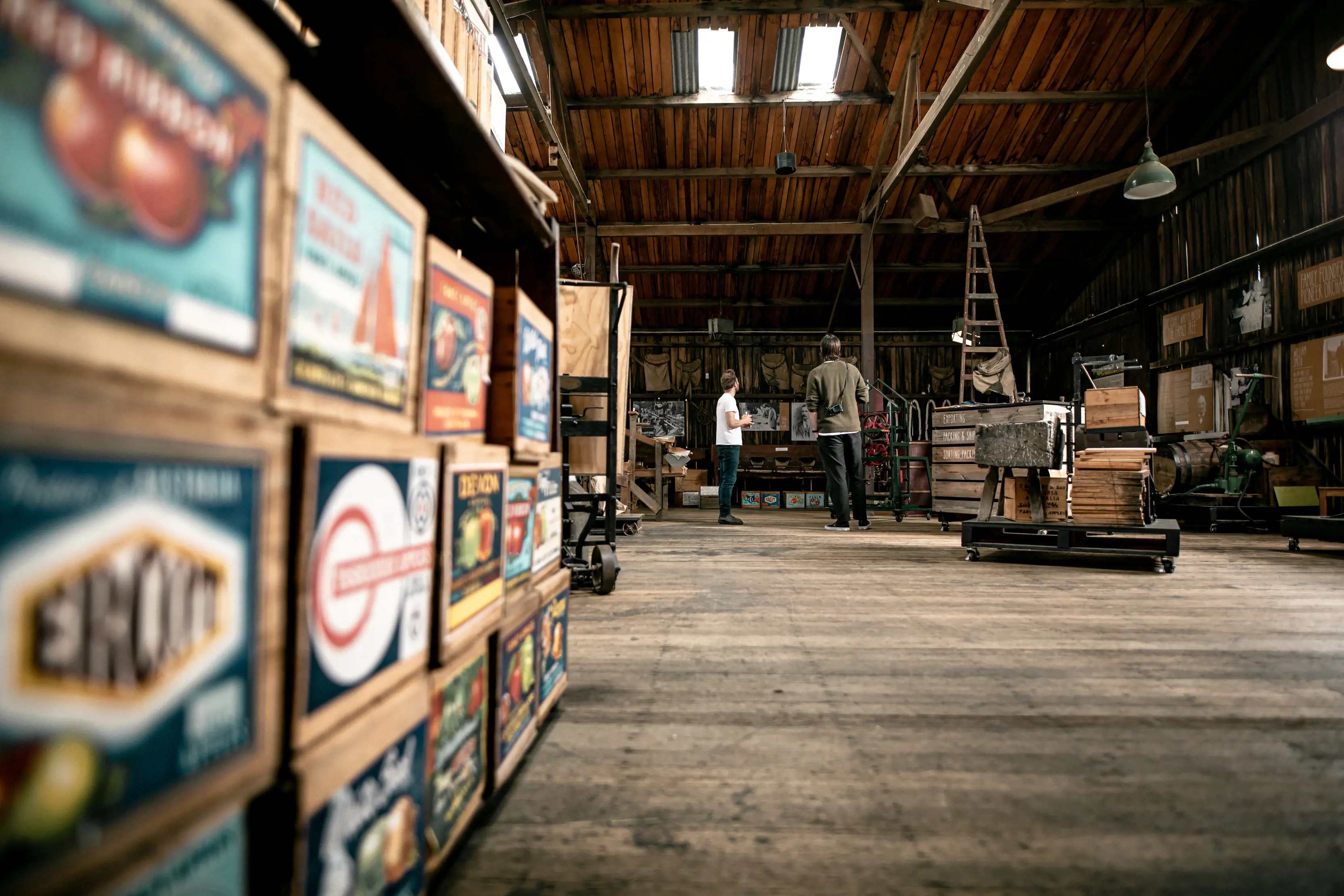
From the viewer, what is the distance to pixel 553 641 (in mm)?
1468

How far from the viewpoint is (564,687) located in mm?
1576

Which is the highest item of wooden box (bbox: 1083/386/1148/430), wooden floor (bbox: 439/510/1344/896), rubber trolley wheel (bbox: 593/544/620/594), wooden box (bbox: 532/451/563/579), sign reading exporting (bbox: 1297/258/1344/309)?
sign reading exporting (bbox: 1297/258/1344/309)

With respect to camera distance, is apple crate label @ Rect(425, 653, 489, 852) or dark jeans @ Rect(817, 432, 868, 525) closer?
apple crate label @ Rect(425, 653, 489, 852)

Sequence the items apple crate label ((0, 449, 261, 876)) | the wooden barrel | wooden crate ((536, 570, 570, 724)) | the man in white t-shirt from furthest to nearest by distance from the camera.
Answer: the wooden barrel → the man in white t-shirt → wooden crate ((536, 570, 570, 724)) → apple crate label ((0, 449, 261, 876))

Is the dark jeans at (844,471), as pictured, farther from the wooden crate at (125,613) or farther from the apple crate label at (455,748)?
the wooden crate at (125,613)

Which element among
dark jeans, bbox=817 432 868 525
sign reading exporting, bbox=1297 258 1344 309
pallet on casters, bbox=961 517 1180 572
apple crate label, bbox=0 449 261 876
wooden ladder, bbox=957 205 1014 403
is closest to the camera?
apple crate label, bbox=0 449 261 876

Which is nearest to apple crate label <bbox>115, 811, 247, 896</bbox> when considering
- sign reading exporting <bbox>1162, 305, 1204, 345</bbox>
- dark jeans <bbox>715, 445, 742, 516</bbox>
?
dark jeans <bbox>715, 445, 742, 516</bbox>

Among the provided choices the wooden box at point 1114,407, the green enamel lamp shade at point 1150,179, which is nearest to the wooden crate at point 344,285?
the wooden box at point 1114,407

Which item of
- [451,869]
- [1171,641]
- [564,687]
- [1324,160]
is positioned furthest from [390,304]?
[1324,160]

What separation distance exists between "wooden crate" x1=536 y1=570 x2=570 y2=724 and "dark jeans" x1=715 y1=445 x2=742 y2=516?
5.59 metres

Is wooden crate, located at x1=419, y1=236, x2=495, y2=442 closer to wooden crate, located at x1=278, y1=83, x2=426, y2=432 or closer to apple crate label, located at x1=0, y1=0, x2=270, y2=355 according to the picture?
wooden crate, located at x1=278, y1=83, x2=426, y2=432

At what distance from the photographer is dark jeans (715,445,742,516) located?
714cm

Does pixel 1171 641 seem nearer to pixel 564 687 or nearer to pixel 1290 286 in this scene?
pixel 564 687

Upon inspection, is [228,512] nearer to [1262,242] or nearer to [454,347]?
[454,347]
